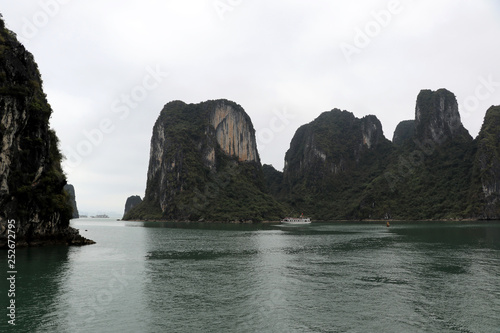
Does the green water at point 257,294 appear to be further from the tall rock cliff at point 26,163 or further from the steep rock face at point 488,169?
the steep rock face at point 488,169

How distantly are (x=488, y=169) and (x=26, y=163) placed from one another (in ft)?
579

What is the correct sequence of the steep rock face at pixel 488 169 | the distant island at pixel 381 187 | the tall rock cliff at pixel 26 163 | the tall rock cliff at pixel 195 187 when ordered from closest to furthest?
the tall rock cliff at pixel 26 163 → the steep rock face at pixel 488 169 → the distant island at pixel 381 187 → the tall rock cliff at pixel 195 187

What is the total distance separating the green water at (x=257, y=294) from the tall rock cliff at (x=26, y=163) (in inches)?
277

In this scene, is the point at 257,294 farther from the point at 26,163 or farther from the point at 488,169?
the point at 488,169

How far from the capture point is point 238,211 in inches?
6373

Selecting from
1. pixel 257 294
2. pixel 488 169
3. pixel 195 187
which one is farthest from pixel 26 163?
pixel 488 169

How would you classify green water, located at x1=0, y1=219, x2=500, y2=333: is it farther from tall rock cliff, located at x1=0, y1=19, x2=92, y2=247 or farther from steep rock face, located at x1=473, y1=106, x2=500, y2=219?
steep rock face, located at x1=473, y1=106, x2=500, y2=219

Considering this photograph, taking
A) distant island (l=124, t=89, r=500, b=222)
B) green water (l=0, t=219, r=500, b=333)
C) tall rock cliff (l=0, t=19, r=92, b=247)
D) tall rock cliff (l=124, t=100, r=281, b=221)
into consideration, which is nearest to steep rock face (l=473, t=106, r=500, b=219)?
distant island (l=124, t=89, r=500, b=222)

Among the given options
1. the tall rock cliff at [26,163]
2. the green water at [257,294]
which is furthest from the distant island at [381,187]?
the green water at [257,294]

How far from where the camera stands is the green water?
18125mm

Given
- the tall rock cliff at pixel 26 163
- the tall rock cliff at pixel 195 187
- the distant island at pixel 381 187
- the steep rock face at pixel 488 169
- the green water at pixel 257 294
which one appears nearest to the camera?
the green water at pixel 257 294

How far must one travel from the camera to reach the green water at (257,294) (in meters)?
18.1

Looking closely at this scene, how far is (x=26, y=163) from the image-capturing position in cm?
4894

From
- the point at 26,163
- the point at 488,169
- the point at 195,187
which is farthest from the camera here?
the point at 195,187
